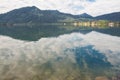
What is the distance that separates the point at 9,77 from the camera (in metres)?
38.2

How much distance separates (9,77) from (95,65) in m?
16.8

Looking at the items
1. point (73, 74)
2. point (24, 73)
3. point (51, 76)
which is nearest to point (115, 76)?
point (73, 74)

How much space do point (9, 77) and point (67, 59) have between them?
59.8ft

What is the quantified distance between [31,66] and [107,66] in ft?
42.8

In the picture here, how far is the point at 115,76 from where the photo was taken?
3878cm

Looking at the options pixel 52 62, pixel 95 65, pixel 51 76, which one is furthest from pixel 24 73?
pixel 95 65

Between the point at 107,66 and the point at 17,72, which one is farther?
the point at 107,66

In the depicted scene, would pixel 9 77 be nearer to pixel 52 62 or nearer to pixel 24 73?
pixel 24 73

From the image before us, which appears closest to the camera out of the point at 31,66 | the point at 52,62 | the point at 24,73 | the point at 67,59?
the point at 24,73

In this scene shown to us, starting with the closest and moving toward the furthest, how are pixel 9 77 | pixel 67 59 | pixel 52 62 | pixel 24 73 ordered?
pixel 9 77, pixel 24 73, pixel 52 62, pixel 67 59

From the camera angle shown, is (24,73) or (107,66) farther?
(107,66)

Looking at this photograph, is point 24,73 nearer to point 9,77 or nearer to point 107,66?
point 9,77

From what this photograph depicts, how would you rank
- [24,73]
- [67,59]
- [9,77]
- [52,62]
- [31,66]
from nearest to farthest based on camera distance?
[9,77] < [24,73] < [31,66] < [52,62] < [67,59]

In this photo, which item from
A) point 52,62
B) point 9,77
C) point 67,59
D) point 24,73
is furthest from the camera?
point 67,59
